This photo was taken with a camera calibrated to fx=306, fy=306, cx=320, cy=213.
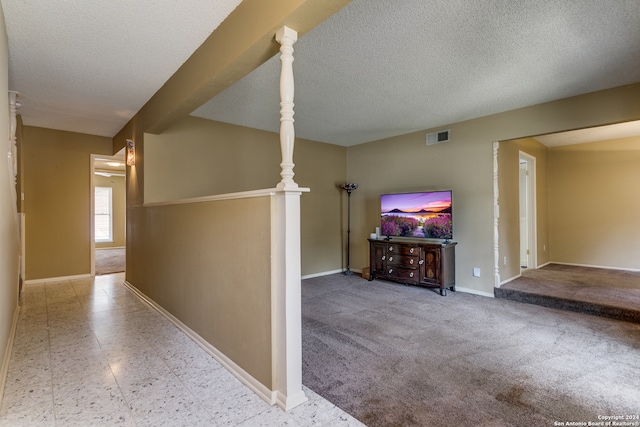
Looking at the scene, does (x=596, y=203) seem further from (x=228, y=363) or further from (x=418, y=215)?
(x=228, y=363)

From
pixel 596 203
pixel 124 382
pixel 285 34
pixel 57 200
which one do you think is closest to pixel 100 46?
pixel 285 34

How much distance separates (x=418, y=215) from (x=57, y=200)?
577cm

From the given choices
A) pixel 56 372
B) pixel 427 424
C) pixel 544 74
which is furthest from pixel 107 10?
pixel 544 74

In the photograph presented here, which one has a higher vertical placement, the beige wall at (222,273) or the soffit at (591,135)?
the soffit at (591,135)

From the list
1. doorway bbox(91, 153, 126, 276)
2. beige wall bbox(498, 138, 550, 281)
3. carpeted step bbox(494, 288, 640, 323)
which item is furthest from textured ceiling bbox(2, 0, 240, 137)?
doorway bbox(91, 153, 126, 276)

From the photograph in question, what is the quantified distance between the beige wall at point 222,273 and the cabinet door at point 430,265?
9.97 ft

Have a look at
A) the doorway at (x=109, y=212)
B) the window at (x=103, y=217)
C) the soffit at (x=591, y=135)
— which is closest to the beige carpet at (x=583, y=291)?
the soffit at (x=591, y=135)

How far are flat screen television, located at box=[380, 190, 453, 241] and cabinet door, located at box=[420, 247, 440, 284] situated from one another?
0.25 meters

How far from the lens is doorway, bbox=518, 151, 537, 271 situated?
539cm

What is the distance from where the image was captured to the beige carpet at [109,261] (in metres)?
5.91

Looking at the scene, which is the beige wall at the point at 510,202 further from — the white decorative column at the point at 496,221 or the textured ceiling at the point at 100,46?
the textured ceiling at the point at 100,46

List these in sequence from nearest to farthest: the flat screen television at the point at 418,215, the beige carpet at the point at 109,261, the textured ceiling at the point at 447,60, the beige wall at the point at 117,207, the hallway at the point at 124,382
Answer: the hallway at the point at 124,382 < the textured ceiling at the point at 447,60 < the flat screen television at the point at 418,215 < the beige carpet at the point at 109,261 < the beige wall at the point at 117,207

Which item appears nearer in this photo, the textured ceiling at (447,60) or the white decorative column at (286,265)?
the white decorative column at (286,265)

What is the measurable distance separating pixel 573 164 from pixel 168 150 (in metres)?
6.89
